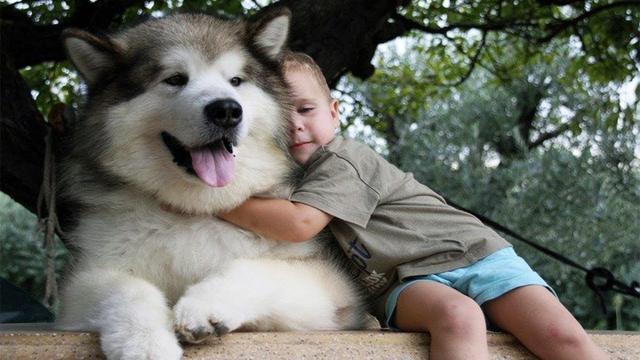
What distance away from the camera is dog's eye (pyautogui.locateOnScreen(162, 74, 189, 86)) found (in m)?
2.90

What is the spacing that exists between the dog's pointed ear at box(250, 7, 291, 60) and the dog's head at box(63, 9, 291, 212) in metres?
0.01

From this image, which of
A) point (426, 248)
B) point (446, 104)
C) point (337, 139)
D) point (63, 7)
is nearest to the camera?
point (426, 248)

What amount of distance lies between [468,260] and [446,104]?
5889 millimetres

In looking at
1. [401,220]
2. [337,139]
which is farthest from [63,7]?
[401,220]

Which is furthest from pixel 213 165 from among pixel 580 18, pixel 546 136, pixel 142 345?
pixel 546 136

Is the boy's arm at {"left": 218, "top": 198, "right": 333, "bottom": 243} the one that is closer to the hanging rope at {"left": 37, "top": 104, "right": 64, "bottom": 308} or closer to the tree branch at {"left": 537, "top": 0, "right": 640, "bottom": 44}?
the hanging rope at {"left": 37, "top": 104, "right": 64, "bottom": 308}

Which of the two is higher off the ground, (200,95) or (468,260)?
(200,95)

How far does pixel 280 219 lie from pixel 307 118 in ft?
2.09

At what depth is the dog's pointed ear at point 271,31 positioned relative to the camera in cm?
319

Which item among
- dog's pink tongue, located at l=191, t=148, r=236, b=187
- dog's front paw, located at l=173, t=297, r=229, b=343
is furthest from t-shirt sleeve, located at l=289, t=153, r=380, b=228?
dog's front paw, located at l=173, t=297, r=229, b=343

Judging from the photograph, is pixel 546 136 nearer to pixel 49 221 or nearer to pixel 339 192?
pixel 339 192

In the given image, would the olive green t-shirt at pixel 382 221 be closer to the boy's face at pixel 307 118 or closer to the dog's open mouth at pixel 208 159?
the boy's face at pixel 307 118

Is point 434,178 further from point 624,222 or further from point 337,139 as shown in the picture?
point 337,139

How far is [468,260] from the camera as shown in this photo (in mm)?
3117
